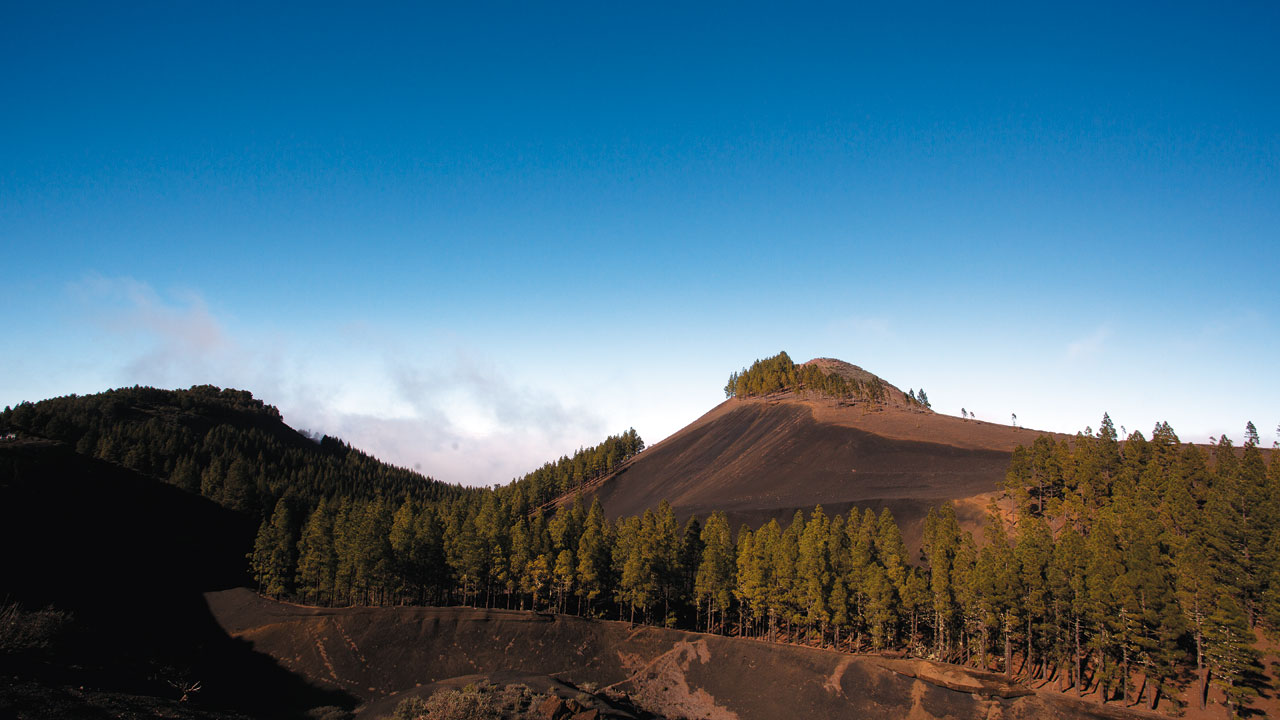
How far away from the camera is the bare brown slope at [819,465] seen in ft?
322

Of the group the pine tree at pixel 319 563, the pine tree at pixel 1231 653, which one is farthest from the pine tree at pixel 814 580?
the pine tree at pixel 319 563

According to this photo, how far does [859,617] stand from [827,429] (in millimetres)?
86735

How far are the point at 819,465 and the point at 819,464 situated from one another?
0.66 meters

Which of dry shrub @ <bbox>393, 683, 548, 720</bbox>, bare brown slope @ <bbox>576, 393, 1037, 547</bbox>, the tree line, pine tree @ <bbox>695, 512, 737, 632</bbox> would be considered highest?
the tree line

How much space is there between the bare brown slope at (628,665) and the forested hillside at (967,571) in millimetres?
7309

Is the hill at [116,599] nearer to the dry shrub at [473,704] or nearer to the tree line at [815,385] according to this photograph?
the dry shrub at [473,704]

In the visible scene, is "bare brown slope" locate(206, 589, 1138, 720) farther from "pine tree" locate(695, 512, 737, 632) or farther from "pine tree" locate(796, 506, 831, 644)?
"pine tree" locate(695, 512, 737, 632)

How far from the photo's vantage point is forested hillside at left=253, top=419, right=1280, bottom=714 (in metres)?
45.2

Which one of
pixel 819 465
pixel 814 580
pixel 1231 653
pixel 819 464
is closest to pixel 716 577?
pixel 814 580

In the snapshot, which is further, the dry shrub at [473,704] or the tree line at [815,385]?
the tree line at [815,385]

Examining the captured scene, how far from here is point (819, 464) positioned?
123000mm

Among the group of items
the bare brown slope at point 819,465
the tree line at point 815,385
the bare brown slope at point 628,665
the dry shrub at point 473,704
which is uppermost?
the tree line at point 815,385

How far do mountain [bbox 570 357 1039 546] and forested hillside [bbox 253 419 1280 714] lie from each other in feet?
54.6

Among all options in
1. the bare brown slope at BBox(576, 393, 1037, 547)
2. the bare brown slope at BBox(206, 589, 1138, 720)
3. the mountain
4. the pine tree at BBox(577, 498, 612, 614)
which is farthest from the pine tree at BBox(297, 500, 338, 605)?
the bare brown slope at BBox(576, 393, 1037, 547)
